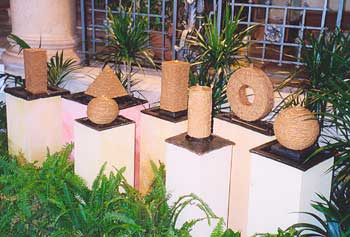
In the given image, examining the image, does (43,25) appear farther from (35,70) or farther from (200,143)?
(200,143)

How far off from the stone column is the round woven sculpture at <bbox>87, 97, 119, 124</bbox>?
2.24 metres

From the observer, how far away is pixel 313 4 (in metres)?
9.28

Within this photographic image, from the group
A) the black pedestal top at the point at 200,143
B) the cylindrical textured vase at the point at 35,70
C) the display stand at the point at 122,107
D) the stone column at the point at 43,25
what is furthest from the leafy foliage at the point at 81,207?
the stone column at the point at 43,25

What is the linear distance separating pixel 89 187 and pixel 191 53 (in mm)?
1689

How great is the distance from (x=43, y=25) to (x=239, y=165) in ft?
10.2

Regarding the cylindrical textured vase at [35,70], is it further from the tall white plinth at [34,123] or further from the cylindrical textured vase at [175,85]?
the cylindrical textured vase at [175,85]

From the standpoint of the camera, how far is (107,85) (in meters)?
4.03

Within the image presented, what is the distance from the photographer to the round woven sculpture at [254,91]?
312 centimetres

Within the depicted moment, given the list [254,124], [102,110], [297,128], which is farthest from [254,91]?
[102,110]

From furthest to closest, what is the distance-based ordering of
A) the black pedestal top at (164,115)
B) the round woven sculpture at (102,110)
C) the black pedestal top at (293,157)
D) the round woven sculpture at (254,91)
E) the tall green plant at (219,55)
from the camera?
1. the tall green plant at (219,55)
2. the black pedestal top at (164,115)
3. the round woven sculpture at (102,110)
4. the round woven sculpture at (254,91)
5. the black pedestal top at (293,157)

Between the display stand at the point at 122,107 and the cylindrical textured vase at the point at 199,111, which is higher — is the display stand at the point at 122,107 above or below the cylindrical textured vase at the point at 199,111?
below

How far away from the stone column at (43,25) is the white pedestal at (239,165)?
8.95 ft

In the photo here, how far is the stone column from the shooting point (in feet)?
17.8

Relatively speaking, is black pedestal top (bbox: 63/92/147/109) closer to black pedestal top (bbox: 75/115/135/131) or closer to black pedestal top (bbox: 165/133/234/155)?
black pedestal top (bbox: 75/115/135/131)
